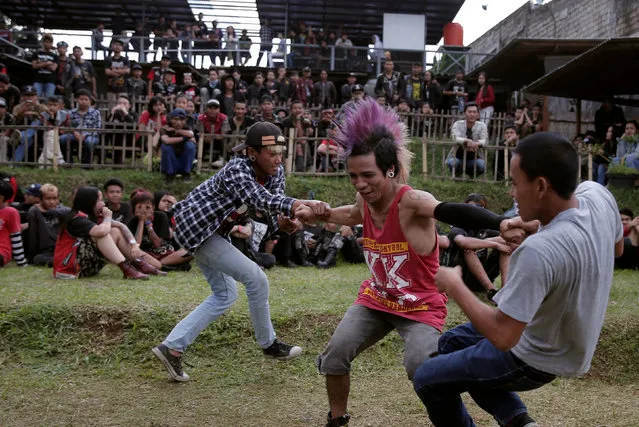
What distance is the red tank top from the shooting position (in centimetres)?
397

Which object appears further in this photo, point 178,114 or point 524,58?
point 524,58

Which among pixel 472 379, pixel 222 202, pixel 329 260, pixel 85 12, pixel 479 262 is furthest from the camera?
pixel 85 12

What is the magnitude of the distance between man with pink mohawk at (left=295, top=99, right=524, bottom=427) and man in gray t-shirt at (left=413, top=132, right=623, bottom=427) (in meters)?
0.79

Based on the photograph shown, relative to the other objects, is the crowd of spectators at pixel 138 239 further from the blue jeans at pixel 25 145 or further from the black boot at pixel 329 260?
the blue jeans at pixel 25 145

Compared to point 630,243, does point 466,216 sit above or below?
above

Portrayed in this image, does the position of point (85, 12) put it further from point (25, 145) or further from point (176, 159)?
point (176, 159)

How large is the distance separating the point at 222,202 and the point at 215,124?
7.87 meters

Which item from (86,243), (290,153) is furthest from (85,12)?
(86,243)

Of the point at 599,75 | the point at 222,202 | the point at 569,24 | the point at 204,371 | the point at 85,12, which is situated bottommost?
the point at 204,371

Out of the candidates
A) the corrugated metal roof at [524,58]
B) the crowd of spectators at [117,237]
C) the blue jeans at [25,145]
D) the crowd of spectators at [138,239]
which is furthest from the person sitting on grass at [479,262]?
the corrugated metal roof at [524,58]

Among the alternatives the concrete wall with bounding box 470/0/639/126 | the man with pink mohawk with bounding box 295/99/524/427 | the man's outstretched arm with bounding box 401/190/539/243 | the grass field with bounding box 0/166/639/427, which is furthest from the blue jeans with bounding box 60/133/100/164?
the concrete wall with bounding box 470/0/639/126

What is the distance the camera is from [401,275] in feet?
13.1

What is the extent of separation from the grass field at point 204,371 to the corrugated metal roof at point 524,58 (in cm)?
1085

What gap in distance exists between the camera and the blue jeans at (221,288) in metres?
5.05
